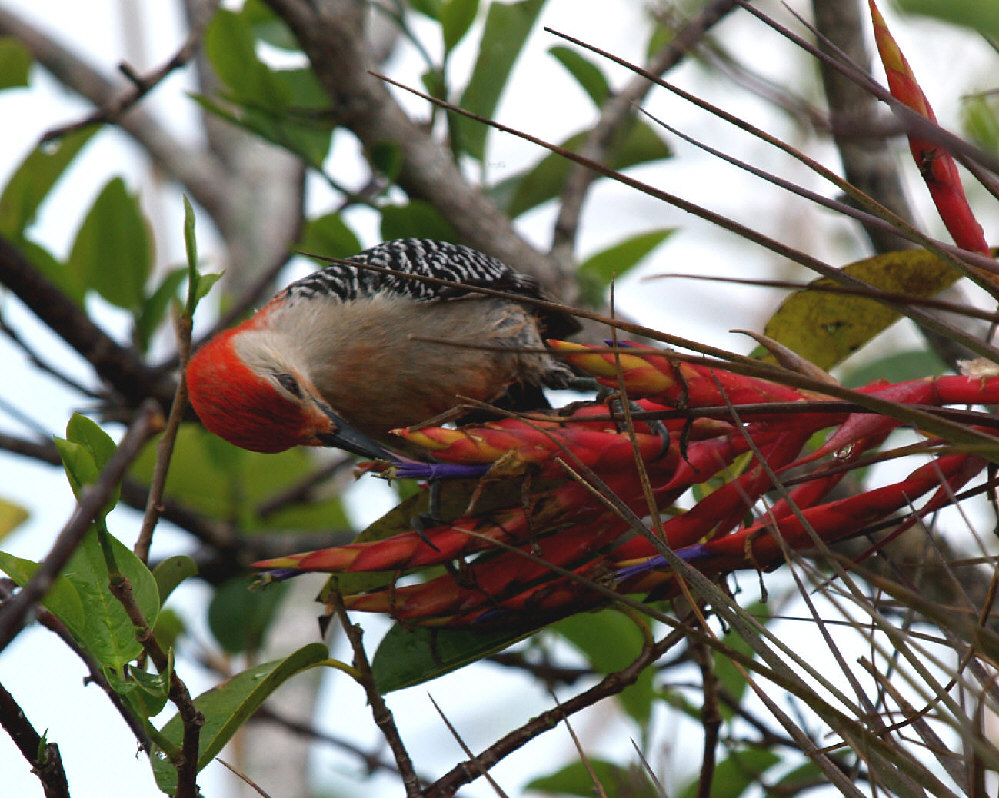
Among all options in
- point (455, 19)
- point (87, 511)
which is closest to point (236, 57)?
point (455, 19)

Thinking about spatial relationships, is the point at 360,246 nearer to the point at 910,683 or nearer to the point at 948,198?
the point at 948,198

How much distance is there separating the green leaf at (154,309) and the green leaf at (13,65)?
81 centimetres

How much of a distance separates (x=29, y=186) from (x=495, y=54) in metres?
1.63

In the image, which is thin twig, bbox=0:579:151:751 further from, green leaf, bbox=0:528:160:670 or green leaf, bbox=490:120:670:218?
green leaf, bbox=490:120:670:218

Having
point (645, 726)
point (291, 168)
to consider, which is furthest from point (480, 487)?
point (291, 168)

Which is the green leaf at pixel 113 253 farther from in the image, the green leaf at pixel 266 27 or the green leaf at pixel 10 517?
the green leaf at pixel 10 517

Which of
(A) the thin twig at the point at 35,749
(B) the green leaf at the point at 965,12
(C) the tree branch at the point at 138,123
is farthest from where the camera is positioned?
(C) the tree branch at the point at 138,123

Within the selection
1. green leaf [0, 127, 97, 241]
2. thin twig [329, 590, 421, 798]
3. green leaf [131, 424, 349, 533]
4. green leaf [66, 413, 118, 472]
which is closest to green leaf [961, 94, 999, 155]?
thin twig [329, 590, 421, 798]

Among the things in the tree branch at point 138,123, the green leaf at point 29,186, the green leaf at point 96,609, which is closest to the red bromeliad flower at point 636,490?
the green leaf at point 96,609

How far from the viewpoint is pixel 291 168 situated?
6461 millimetres

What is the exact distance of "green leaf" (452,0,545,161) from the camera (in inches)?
129

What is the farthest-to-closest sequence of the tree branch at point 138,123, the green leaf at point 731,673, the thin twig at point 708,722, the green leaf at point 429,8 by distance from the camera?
the tree branch at point 138,123
the green leaf at point 429,8
the green leaf at point 731,673
the thin twig at point 708,722

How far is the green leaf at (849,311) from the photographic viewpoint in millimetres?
1831

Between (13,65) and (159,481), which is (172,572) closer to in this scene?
(159,481)
